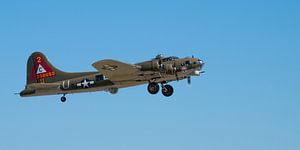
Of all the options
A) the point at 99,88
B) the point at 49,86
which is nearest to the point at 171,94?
the point at 99,88

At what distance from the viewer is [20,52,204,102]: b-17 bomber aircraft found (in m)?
34.3

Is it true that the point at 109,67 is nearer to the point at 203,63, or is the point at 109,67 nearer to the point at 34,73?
the point at 203,63

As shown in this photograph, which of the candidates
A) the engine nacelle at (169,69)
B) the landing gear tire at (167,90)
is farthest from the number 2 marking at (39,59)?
the engine nacelle at (169,69)

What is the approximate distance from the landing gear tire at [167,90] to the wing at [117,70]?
2.34 metres

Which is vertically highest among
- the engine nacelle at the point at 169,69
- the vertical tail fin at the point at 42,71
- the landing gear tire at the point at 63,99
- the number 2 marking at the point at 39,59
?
the number 2 marking at the point at 39,59

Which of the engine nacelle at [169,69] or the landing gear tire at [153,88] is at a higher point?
the engine nacelle at [169,69]

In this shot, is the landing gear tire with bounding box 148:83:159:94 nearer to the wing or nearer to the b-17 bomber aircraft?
the b-17 bomber aircraft

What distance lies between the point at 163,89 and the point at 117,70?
12.4 feet

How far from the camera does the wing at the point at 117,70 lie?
33.2 metres

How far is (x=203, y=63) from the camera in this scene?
34812 mm

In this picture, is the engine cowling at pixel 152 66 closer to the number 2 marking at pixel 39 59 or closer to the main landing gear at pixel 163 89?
the main landing gear at pixel 163 89

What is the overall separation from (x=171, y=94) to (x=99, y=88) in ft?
15.9

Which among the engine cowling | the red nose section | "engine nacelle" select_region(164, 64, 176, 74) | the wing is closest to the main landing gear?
the wing

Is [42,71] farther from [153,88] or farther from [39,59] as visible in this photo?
[153,88]
